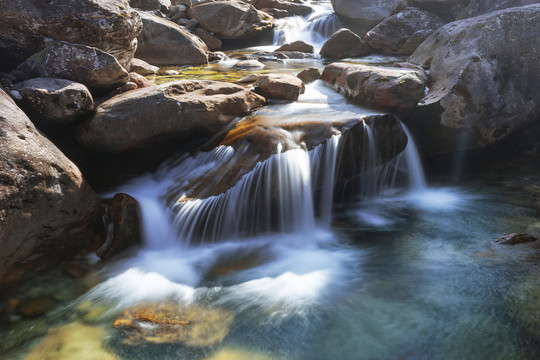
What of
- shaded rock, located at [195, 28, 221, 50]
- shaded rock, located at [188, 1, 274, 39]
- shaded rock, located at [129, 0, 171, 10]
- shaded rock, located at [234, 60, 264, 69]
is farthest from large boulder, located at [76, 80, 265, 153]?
shaded rock, located at [129, 0, 171, 10]

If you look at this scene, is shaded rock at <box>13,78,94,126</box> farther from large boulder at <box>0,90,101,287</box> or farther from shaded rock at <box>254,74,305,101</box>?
shaded rock at <box>254,74,305,101</box>

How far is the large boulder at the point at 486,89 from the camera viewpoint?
6.13 metres

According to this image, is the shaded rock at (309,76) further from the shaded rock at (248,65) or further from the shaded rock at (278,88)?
the shaded rock at (248,65)

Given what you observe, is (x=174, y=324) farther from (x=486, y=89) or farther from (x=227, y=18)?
(x=227, y=18)

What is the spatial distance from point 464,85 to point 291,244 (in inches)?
169

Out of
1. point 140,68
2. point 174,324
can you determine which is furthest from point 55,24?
point 174,324

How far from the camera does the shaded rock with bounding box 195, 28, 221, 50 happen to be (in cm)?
1552

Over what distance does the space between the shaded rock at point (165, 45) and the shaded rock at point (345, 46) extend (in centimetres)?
489

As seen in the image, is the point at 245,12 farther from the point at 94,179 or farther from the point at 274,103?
the point at 94,179

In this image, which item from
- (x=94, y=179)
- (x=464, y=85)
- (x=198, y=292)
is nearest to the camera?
(x=198, y=292)

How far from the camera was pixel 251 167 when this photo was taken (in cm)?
475

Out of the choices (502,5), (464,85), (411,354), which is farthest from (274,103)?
(502,5)

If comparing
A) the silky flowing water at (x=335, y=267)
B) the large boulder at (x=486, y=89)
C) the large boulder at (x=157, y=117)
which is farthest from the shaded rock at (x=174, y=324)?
the large boulder at (x=486, y=89)

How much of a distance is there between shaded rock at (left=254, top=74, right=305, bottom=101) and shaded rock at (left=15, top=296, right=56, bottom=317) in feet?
15.9
